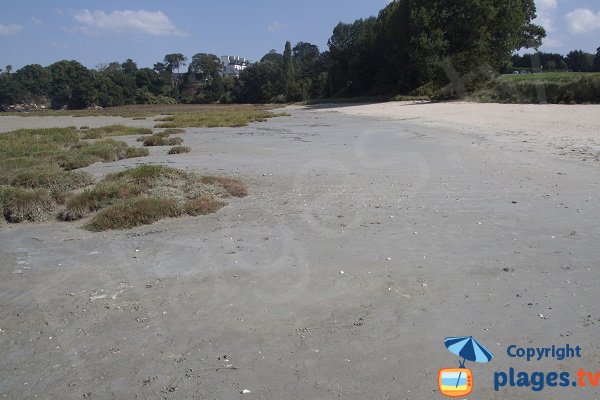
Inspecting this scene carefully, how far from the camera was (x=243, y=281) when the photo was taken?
19.6 ft

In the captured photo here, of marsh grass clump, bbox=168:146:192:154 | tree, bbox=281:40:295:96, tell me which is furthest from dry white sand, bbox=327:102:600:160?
tree, bbox=281:40:295:96

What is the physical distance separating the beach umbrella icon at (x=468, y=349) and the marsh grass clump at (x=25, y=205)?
25.1ft

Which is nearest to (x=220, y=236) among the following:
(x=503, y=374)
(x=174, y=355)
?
(x=174, y=355)

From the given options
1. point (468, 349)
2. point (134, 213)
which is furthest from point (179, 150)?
point (468, 349)

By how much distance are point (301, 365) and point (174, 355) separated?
107 cm

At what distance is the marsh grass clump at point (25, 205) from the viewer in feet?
30.6

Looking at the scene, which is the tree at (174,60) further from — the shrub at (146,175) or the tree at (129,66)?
the shrub at (146,175)

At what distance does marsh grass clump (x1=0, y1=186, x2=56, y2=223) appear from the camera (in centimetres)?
932

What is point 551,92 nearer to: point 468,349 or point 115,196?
point 115,196

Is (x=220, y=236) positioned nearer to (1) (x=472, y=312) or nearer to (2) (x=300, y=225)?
(2) (x=300, y=225)

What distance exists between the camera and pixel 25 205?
9.45 metres

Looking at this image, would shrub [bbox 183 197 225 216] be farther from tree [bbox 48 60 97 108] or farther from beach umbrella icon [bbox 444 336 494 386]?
tree [bbox 48 60 97 108]

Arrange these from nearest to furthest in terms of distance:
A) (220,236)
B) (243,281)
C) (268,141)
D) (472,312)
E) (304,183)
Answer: (472,312) < (243,281) < (220,236) < (304,183) < (268,141)

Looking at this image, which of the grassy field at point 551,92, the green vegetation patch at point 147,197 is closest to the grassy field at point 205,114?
the grassy field at point 551,92
